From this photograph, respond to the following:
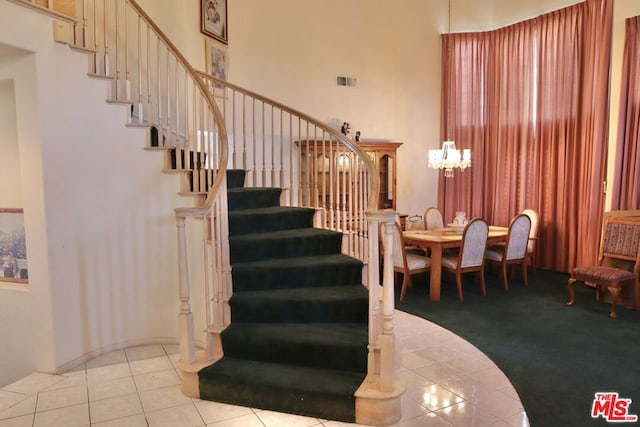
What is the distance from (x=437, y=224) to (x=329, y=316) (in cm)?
388

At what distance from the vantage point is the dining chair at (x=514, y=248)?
211 inches

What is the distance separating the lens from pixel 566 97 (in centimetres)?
616

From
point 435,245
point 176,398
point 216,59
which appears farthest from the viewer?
point 216,59

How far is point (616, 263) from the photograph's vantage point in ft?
16.1

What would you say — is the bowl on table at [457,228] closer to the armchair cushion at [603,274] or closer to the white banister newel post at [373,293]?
the armchair cushion at [603,274]

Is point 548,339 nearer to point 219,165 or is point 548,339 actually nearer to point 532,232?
point 532,232

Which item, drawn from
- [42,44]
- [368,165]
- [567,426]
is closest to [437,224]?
[368,165]

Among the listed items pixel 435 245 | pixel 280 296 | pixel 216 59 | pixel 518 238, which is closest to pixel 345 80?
pixel 216 59

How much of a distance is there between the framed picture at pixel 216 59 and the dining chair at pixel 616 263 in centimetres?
504

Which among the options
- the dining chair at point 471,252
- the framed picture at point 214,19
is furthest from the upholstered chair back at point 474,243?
the framed picture at point 214,19

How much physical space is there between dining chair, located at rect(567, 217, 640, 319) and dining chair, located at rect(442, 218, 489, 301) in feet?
3.31

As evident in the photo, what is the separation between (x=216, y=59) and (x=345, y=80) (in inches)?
89.5

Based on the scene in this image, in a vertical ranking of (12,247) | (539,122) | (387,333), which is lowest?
(387,333)

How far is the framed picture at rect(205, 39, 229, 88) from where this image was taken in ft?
17.8
